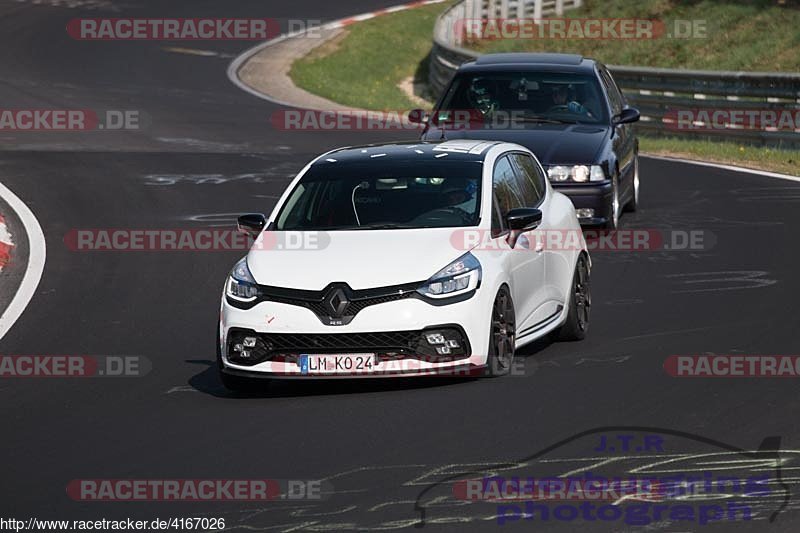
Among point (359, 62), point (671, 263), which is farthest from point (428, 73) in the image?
point (671, 263)

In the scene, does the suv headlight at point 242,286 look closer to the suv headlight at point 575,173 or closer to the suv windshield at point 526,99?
the suv headlight at point 575,173

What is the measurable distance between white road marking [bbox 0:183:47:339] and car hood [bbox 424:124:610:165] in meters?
4.17

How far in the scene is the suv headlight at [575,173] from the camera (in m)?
16.2

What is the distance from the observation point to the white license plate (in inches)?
384

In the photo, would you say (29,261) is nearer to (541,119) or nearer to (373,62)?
(541,119)

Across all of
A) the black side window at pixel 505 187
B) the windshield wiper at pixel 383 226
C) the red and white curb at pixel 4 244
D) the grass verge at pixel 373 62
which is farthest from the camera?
the grass verge at pixel 373 62

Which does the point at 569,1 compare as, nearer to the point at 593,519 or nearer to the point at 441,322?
the point at 441,322

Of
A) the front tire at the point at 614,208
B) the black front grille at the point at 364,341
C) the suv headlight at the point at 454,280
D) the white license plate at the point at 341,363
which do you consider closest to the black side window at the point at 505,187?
the suv headlight at the point at 454,280

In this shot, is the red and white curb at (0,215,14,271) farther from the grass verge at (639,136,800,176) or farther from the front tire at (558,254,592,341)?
the grass verge at (639,136,800,176)

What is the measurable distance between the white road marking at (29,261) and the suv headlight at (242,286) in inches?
113

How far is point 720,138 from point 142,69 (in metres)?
14.1

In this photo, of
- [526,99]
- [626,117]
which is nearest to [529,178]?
[526,99]

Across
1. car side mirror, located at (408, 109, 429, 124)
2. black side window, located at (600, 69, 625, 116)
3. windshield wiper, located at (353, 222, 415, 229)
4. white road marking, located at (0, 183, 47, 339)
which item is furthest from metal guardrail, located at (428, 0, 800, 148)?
windshield wiper, located at (353, 222, 415, 229)

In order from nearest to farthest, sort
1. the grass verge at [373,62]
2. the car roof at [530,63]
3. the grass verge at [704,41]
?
the car roof at [530,63], the grass verge at [373,62], the grass verge at [704,41]
